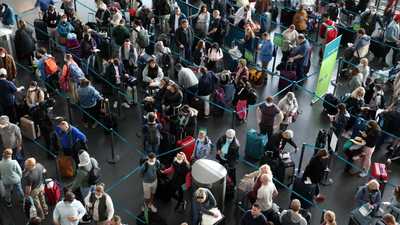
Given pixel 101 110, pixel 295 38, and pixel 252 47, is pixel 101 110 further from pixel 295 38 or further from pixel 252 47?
pixel 295 38

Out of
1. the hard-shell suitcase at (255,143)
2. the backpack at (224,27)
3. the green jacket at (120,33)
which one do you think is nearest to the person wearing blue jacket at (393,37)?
the backpack at (224,27)

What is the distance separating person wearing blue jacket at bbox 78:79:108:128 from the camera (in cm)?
1139

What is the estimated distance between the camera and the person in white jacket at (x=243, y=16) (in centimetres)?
1562

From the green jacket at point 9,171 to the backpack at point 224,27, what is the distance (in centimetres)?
836

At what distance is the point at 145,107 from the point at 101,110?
166 cm

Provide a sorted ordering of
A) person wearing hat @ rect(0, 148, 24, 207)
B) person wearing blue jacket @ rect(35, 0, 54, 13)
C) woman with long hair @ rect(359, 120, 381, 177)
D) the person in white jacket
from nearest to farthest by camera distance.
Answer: person wearing hat @ rect(0, 148, 24, 207)
woman with long hair @ rect(359, 120, 381, 177)
the person in white jacket
person wearing blue jacket @ rect(35, 0, 54, 13)

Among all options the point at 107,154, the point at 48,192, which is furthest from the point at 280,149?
the point at 48,192

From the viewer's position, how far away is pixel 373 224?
9500mm

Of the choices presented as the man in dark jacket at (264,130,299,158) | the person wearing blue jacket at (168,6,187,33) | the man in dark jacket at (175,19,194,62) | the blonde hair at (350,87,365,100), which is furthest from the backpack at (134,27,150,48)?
the blonde hair at (350,87,365,100)

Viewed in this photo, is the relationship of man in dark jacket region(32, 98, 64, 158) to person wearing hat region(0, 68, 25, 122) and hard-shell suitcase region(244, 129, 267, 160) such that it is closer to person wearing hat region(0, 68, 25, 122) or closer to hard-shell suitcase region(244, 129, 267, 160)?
person wearing hat region(0, 68, 25, 122)

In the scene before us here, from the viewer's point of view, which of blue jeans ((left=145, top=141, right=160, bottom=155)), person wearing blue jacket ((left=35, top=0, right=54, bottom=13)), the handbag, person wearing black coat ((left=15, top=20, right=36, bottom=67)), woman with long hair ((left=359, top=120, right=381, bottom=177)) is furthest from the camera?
person wearing blue jacket ((left=35, top=0, right=54, bottom=13))

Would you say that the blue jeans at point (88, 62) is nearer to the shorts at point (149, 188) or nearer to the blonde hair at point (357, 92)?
the shorts at point (149, 188)

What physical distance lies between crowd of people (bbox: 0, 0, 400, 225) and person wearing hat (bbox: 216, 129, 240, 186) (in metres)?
0.02

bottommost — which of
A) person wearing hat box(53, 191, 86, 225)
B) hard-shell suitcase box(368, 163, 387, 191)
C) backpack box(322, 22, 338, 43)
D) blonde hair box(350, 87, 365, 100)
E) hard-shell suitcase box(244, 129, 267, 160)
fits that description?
hard-shell suitcase box(244, 129, 267, 160)
